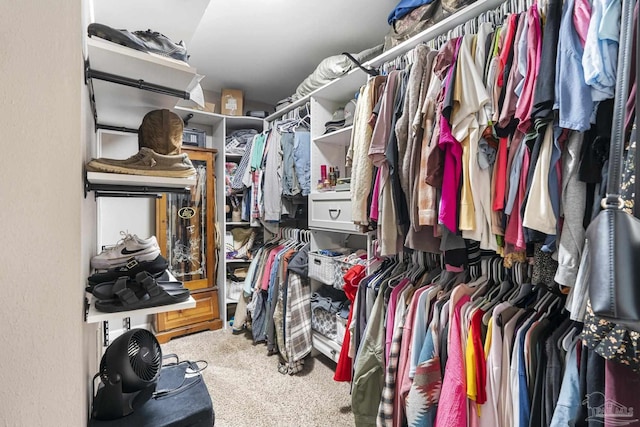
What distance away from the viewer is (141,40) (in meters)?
1.00

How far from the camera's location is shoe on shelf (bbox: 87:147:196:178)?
0.90m

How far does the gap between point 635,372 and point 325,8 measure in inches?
82.6

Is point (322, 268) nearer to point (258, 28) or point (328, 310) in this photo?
point (328, 310)

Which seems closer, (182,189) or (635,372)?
(635,372)

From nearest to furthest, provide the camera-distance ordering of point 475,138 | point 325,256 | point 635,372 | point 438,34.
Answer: point 635,372 < point 475,138 < point 438,34 < point 325,256

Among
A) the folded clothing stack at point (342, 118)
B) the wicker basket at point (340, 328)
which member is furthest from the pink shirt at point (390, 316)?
the folded clothing stack at point (342, 118)

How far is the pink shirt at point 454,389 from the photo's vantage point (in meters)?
1.14

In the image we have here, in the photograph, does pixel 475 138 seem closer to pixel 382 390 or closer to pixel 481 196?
pixel 481 196

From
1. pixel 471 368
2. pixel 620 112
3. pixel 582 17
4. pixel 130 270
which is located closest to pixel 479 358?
pixel 471 368

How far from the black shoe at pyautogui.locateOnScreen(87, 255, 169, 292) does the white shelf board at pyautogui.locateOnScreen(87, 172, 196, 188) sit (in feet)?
0.84

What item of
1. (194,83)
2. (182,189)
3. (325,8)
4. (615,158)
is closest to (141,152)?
(182,189)

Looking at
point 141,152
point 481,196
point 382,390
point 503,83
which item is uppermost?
point 503,83

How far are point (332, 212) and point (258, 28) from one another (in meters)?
1.32

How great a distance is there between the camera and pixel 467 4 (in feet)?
4.42
